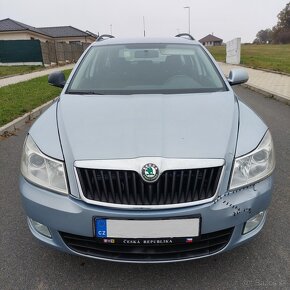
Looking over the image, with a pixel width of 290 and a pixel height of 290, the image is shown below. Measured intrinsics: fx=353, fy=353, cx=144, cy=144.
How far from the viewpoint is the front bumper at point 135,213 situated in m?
1.96

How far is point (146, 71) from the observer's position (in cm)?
349

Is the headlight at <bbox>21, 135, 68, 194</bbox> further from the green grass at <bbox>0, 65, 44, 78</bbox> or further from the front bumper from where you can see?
the green grass at <bbox>0, 65, 44, 78</bbox>

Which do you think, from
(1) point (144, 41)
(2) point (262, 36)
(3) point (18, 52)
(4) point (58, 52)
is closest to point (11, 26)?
(4) point (58, 52)

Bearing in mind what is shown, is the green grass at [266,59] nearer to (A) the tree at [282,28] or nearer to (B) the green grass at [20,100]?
(B) the green grass at [20,100]

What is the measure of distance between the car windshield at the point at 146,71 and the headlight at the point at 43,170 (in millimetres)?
1043

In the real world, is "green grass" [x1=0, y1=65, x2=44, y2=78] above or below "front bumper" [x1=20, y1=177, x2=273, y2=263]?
below

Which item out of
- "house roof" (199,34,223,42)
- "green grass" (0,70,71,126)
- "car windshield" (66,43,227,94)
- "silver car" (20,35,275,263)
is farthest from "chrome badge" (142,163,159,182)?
"house roof" (199,34,223,42)

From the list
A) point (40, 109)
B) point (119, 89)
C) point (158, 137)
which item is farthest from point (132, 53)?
point (40, 109)

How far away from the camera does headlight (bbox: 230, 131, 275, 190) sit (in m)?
2.10

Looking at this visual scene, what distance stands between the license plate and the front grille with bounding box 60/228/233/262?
0.09 m

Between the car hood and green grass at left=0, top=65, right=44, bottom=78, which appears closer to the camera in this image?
the car hood

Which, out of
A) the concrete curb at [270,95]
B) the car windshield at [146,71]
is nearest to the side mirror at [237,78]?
the car windshield at [146,71]

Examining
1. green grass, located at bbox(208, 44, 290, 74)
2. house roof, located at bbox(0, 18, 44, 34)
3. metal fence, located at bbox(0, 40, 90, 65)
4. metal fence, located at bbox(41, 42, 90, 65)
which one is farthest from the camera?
house roof, located at bbox(0, 18, 44, 34)

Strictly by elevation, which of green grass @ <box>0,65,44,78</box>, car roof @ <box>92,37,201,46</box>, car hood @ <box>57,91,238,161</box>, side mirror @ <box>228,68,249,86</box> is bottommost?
green grass @ <box>0,65,44,78</box>
